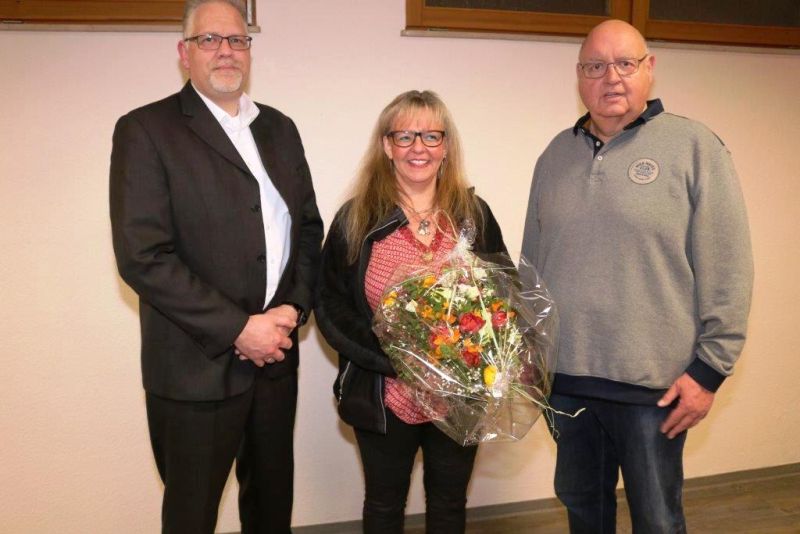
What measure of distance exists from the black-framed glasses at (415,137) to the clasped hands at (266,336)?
0.61 meters

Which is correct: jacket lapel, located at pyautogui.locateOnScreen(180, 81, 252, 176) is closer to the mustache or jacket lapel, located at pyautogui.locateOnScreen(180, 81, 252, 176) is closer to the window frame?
the mustache

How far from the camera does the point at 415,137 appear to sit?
2084 mm

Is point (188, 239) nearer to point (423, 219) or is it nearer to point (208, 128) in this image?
point (208, 128)

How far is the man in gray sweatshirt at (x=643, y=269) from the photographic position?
181 centimetres

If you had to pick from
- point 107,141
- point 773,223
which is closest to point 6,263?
point 107,141

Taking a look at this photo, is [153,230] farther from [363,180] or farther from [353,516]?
[353,516]

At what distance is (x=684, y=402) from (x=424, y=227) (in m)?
0.88

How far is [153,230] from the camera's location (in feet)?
6.03

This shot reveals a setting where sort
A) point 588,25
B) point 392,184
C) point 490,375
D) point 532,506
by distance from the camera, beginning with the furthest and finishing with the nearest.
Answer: point 532,506 → point 588,25 → point 392,184 → point 490,375

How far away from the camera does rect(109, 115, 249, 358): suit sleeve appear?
72.1 inches

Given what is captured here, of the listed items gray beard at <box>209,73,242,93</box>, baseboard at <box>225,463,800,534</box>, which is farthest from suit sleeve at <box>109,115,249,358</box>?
baseboard at <box>225,463,800,534</box>

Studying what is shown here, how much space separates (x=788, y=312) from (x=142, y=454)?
307 cm

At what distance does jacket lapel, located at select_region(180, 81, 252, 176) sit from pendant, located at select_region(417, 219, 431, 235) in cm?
53

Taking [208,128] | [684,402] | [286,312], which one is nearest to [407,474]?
[286,312]
